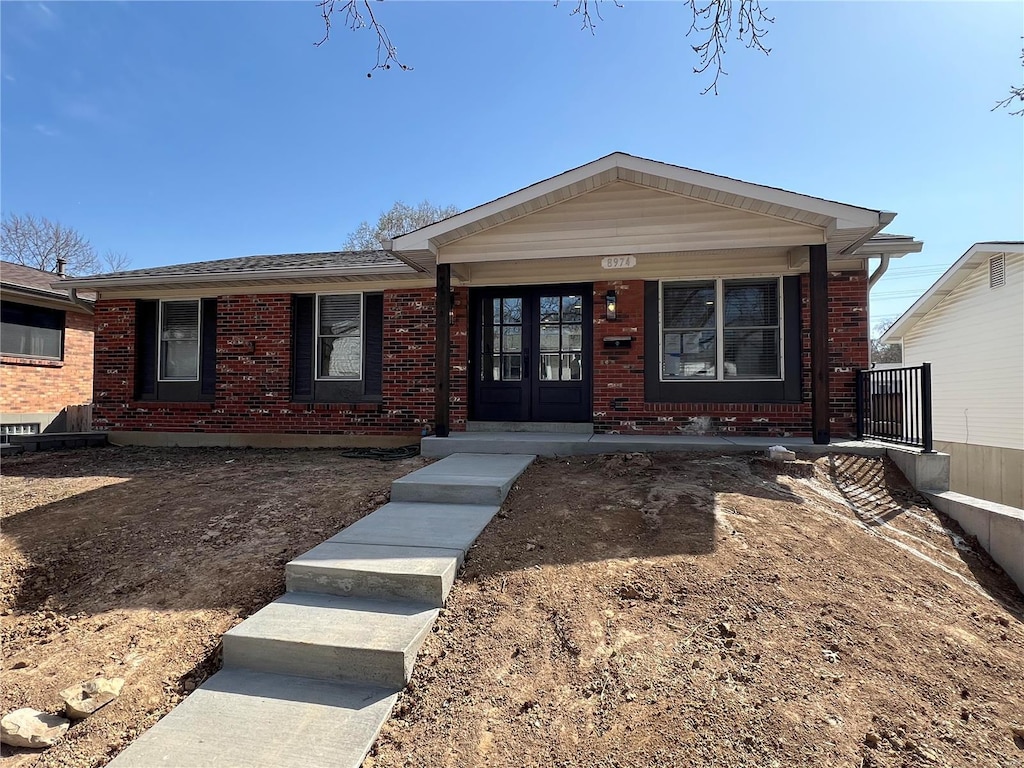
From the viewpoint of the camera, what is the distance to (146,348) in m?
8.79

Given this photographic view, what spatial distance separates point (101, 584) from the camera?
11.0 ft

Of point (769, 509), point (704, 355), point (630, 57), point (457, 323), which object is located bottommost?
point (769, 509)

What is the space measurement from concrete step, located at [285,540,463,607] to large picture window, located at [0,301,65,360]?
12.1 meters

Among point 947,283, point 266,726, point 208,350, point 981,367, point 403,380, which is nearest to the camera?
point 266,726

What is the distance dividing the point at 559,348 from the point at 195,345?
6.08 meters

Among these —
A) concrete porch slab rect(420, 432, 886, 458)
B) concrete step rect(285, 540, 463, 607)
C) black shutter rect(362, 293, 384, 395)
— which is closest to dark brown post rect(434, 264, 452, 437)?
concrete porch slab rect(420, 432, 886, 458)

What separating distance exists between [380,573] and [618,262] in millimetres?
5100

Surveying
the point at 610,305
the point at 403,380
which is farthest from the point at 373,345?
the point at 610,305

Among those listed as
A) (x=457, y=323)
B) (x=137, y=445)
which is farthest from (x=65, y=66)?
(x=457, y=323)

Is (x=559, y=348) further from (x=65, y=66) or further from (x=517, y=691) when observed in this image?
(x=65, y=66)

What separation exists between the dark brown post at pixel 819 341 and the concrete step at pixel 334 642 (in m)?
4.96

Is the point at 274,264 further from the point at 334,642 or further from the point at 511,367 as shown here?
the point at 334,642

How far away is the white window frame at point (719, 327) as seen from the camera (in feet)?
22.6

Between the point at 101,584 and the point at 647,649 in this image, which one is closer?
the point at 647,649
